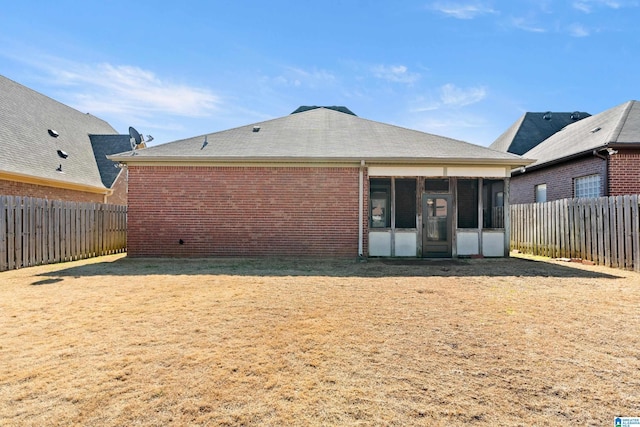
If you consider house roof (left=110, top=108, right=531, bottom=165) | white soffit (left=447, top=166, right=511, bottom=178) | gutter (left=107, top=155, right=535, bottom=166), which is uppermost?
house roof (left=110, top=108, right=531, bottom=165)

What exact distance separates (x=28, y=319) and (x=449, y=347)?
547cm

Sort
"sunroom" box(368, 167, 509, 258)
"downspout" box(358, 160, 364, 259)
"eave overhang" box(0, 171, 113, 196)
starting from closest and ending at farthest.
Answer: "downspout" box(358, 160, 364, 259), "sunroom" box(368, 167, 509, 258), "eave overhang" box(0, 171, 113, 196)

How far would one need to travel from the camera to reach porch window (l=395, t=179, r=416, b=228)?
36.9ft

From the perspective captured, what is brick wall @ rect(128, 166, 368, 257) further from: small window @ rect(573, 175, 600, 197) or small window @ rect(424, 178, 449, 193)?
small window @ rect(573, 175, 600, 197)

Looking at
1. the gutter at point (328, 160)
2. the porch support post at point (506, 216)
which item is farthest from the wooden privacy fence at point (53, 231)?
the porch support post at point (506, 216)

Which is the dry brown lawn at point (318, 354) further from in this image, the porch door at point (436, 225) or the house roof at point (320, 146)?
the house roof at point (320, 146)

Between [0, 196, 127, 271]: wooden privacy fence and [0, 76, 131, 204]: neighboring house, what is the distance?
3983 mm

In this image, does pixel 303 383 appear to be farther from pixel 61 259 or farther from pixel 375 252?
pixel 61 259

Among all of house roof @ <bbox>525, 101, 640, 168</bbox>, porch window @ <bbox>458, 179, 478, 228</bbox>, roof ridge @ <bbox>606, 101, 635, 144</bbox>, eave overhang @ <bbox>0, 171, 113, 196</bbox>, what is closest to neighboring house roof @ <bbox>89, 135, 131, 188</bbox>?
eave overhang @ <bbox>0, 171, 113, 196</bbox>

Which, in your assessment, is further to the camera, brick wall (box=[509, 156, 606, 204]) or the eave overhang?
the eave overhang

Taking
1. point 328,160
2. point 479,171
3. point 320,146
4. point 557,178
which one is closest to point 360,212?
point 328,160

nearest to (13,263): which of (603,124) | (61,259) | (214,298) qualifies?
(61,259)

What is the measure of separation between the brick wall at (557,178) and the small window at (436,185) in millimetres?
5636

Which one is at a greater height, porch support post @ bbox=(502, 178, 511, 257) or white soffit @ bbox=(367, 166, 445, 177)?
white soffit @ bbox=(367, 166, 445, 177)
